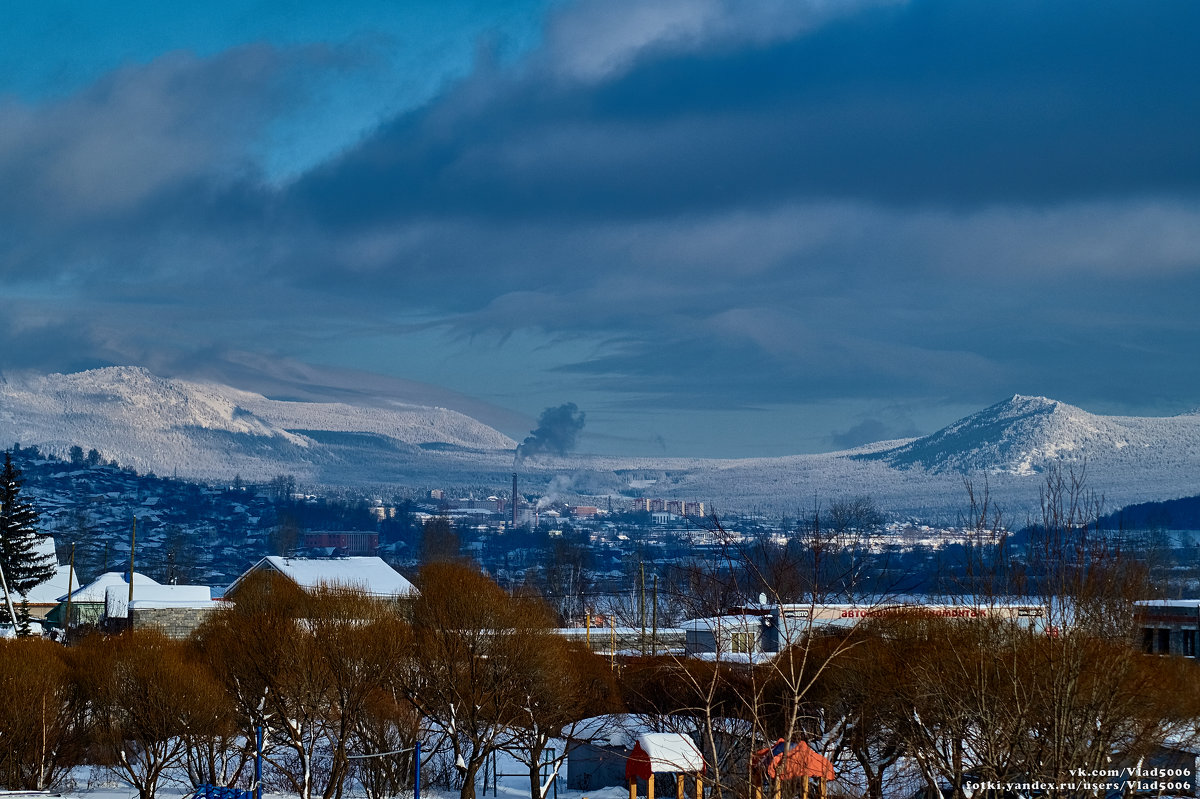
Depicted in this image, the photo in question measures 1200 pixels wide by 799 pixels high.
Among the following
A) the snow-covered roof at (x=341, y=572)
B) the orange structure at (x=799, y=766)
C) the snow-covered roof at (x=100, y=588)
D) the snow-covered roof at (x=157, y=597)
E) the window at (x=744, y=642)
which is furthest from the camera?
the snow-covered roof at (x=100, y=588)

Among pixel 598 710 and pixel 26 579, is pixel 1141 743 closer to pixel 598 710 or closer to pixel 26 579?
pixel 598 710

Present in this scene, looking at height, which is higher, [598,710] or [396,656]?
[396,656]

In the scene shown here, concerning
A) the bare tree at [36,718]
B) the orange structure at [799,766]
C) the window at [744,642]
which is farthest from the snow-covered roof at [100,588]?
the orange structure at [799,766]

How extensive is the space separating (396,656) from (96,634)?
1696 centimetres

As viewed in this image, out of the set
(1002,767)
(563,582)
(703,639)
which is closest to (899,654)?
(1002,767)

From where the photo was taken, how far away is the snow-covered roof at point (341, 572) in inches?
3361

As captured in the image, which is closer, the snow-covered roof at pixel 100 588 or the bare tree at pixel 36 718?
the bare tree at pixel 36 718

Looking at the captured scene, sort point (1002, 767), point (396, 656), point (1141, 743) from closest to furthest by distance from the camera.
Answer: point (1002, 767)
point (1141, 743)
point (396, 656)

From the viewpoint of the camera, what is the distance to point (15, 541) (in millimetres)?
93500

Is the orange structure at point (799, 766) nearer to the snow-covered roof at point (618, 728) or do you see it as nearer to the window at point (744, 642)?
the window at point (744, 642)

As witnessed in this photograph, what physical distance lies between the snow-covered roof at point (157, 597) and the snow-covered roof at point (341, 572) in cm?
399

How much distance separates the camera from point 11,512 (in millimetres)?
94250

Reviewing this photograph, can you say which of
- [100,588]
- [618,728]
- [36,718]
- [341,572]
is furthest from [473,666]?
[100,588]

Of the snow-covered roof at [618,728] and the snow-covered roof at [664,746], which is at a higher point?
the snow-covered roof at [664,746]
